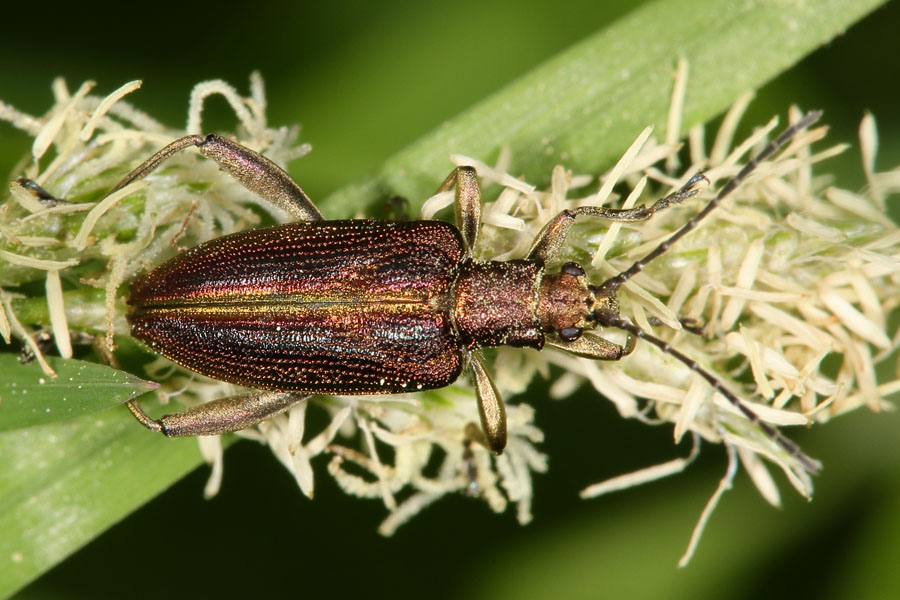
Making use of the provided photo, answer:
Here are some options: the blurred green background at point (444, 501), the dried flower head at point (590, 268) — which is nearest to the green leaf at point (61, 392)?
the dried flower head at point (590, 268)

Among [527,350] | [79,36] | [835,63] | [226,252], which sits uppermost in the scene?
[79,36]

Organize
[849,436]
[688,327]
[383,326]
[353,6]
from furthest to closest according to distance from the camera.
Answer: [353,6] → [849,436] → [383,326] → [688,327]

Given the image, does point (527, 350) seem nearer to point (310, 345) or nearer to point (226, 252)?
point (310, 345)

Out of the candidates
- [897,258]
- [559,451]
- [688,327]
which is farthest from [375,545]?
[897,258]

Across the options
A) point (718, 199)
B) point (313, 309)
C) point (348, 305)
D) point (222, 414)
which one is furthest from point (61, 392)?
point (718, 199)

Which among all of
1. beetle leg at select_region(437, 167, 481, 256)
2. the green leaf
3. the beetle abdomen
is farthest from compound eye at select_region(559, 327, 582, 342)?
the green leaf

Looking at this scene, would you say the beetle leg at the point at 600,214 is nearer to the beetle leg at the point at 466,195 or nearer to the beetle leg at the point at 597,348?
Answer: the beetle leg at the point at 466,195

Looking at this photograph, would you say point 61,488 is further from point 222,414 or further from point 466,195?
point 466,195
